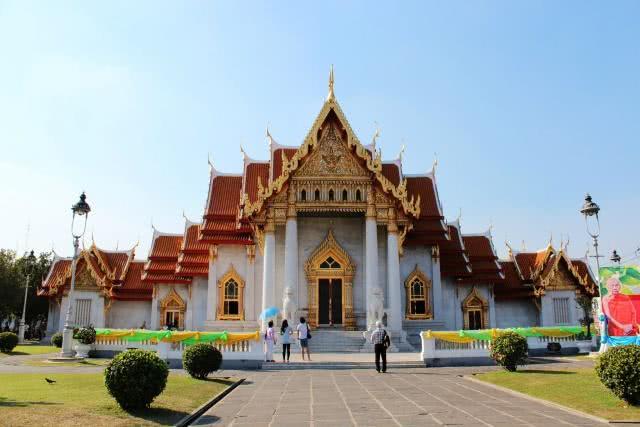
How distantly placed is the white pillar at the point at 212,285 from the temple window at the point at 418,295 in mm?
9358

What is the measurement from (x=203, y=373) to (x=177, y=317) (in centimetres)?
1725

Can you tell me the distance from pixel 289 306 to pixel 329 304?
10.8ft

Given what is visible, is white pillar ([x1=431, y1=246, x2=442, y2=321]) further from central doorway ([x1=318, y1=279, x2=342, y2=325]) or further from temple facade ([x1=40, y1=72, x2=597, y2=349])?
central doorway ([x1=318, y1=279, x2=342, y2=325])

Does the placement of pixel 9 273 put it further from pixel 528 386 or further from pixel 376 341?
pixel 528 386

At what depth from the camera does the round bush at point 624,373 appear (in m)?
9.78

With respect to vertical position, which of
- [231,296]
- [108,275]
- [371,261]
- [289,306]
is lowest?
[289,306]

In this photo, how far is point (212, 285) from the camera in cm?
2852

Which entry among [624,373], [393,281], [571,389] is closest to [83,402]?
[624,373]

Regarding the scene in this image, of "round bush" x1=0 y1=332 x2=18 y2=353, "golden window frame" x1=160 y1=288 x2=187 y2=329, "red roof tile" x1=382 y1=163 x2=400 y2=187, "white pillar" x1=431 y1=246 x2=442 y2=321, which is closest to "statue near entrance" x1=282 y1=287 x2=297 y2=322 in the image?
"white pillar" x1=431 y1=246 x2=442 y2=321

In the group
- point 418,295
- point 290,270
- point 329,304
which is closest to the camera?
point 290,270

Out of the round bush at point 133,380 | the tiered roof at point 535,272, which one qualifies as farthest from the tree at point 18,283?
the round bush at point 133,380

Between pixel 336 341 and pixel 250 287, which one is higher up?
pixel 250 287

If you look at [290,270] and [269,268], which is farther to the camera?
[269,268]

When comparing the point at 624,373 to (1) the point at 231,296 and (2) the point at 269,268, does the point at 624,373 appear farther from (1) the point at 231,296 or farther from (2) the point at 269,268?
(1) the point at 231,296
